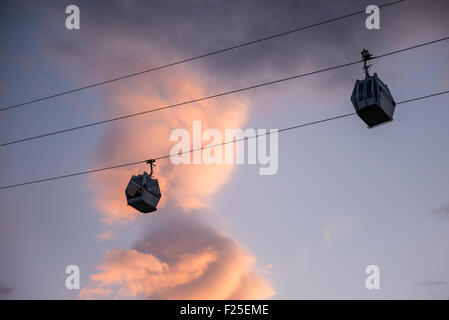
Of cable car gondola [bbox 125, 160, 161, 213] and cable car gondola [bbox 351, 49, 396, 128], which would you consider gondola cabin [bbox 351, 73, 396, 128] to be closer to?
cable car gondola [bbox 351, 49, 396, 128]

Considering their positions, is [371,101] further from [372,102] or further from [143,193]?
[143,193]

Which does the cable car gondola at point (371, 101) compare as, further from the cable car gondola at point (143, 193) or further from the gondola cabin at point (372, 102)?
the cable car gondola at point (143, 193)

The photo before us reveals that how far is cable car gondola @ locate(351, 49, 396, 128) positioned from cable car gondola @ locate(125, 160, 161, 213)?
795 centimetres

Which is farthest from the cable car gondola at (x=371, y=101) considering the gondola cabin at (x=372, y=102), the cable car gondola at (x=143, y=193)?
the cable car gondola at (x=143, y=193)

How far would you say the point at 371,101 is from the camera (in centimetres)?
1775

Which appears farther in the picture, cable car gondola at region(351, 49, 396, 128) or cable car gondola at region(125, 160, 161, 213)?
cable car gondola at region(125, 160, 161, 213)

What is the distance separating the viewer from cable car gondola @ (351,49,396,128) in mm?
17797

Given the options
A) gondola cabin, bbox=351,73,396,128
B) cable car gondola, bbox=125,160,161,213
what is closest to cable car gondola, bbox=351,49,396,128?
gondola cabin, bbox=351,73,396,128

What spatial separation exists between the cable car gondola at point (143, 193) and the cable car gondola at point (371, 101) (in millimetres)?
7948

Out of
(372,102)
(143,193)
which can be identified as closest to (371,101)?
(372,102)

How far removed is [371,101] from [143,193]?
28.9 ft
